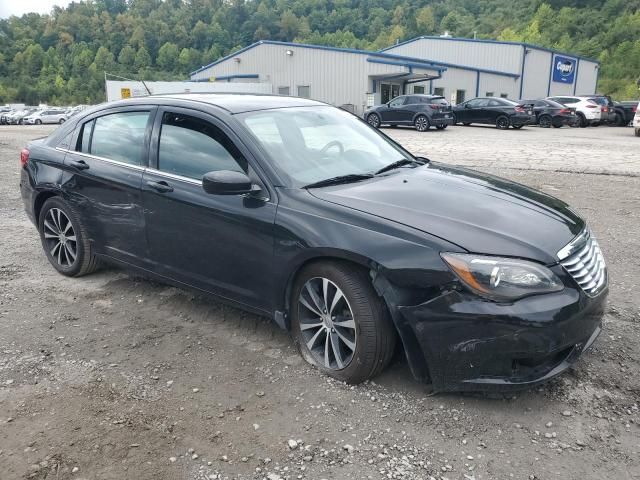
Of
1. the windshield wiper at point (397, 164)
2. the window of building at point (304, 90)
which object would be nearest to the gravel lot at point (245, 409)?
the windshield wiper at point (397, 164)

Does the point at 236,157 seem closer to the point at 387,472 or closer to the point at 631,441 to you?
the point at 387,472

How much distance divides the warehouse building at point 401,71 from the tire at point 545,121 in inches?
364

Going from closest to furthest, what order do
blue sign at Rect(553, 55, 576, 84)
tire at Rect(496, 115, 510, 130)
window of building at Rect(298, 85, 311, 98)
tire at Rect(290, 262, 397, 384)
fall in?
tire at Rect(290, 262, 397, 384), tire at Rect(496, 115, 510, 130), window of building at Rect(298, 85, 311, 98), blue sign at Rect(553, 55, 576, 84)

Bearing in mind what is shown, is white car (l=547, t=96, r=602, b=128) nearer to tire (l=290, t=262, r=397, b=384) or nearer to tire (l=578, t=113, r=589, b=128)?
tire (l=578, t=113, r=589, b=128)

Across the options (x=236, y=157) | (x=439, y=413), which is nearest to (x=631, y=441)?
(x=439, y=413)

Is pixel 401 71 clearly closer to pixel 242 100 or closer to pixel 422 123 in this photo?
pixel 422 123

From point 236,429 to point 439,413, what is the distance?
105 cm

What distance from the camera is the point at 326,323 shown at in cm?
318

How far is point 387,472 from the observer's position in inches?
96.6

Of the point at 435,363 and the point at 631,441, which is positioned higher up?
the point at 435,363

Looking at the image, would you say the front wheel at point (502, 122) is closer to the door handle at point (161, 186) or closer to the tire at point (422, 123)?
the tire at point (422, 123)

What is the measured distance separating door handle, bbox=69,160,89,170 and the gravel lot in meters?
1.07

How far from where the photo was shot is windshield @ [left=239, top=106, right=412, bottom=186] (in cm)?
349

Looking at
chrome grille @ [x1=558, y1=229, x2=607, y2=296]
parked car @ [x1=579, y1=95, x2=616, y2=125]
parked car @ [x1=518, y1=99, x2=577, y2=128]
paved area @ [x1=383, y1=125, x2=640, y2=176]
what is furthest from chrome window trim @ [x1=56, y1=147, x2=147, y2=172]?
parked car @ [x1=579, y1=95, x2=616, y2=125]
